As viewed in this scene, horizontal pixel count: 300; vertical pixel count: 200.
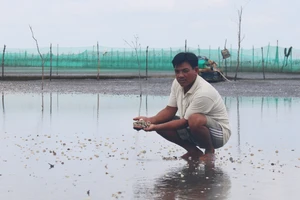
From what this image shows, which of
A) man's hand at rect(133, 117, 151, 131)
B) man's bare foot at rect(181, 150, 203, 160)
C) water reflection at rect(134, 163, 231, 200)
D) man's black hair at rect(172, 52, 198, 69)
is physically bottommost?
water reflection at rect(134, 163, 231, 200)

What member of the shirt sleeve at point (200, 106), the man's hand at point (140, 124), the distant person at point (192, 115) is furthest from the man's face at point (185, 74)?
the man's hand at point (140, 124)

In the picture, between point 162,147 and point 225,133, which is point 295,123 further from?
point 225,133

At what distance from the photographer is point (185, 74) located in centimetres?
739

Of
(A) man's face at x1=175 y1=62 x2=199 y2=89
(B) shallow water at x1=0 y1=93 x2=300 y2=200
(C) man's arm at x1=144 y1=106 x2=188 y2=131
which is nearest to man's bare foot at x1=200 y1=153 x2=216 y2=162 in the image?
(B) shallow water at x1=0 y1=93 x2=300 y2=200

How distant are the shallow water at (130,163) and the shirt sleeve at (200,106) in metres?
0.58

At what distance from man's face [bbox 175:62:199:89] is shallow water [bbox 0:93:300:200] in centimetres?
91

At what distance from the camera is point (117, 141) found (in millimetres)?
9828

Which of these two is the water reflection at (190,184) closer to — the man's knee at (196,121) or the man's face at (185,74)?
the man's knee at (196,121)

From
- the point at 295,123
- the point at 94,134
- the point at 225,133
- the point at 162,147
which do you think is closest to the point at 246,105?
the point at 295,123

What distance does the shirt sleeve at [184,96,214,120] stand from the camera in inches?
289

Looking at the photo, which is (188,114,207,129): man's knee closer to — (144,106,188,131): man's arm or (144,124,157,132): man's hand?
(144,106,188,131): man's arm

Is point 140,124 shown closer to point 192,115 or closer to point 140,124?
point 140,124

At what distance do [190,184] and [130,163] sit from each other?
147 cm

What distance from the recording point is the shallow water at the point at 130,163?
6.15 m
